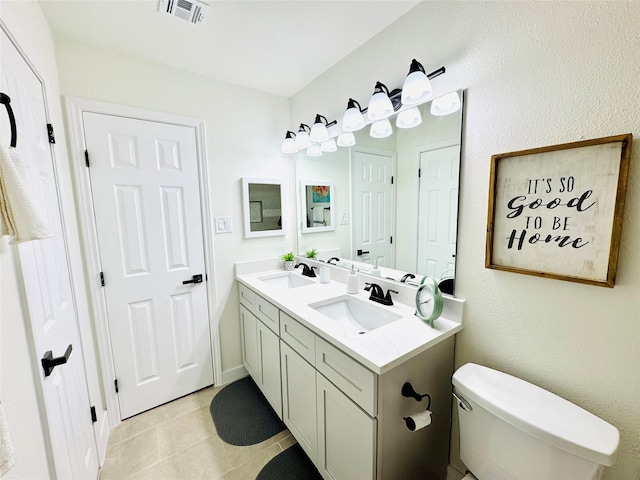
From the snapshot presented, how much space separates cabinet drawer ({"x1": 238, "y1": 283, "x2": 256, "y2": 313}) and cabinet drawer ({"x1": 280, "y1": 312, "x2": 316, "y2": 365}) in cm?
46

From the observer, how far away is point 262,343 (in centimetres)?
189

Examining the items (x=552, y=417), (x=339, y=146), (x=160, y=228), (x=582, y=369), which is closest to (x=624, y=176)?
(x=582, y=369)

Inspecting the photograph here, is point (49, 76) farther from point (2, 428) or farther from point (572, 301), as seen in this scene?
point (572, 301)

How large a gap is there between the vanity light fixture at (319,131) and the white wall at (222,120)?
50 centimetres

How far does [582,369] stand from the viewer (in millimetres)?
963

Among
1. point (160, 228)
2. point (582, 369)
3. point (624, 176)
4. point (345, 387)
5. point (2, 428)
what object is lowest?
point (345, 387)

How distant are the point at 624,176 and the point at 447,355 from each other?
962mm

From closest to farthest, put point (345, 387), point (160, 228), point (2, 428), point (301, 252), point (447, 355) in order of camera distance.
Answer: point (2, 428), point (345, 387), point (447, 355), point (160, 228), point (301, 252)

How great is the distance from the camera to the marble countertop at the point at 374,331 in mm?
1021

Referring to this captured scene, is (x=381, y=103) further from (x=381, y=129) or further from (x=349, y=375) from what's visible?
(x=349, y=375)

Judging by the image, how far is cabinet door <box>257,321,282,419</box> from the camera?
1708 millimetres

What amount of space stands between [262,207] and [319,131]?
2.63 ft

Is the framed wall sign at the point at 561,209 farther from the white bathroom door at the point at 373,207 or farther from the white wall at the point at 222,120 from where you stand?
the white wall at the point at 222,120

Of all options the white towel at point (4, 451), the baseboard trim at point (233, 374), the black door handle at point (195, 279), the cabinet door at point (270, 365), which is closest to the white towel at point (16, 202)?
the white towel at point (4, 451)
